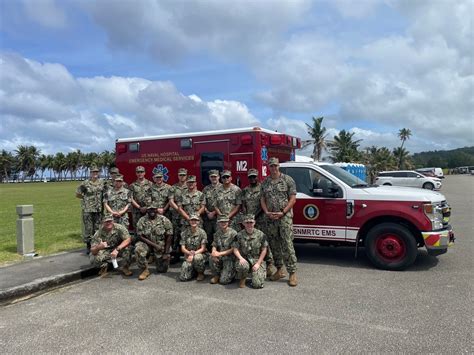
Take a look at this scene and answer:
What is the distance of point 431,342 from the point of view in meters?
3.94

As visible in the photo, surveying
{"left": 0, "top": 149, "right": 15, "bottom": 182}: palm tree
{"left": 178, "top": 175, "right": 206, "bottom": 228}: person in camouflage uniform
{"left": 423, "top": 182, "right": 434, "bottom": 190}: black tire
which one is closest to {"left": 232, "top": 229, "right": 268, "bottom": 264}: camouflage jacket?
{"left": 178, "top": 175, "right": 206, "bottom": 228}: person in camouflage uniform

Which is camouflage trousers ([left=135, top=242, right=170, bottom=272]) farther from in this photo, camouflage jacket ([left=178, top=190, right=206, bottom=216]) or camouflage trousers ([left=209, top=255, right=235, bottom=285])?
camouflage trousers ([left=209, top=255, right=235, bottom=285])

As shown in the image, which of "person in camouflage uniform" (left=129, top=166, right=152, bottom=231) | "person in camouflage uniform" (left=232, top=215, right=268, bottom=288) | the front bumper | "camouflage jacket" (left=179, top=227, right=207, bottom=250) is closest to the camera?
"person in camouflage uniform" (left=232, top=215, right=268, bottom=288)

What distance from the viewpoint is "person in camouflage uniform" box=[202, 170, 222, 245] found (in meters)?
7.27

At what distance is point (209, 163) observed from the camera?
817 cm

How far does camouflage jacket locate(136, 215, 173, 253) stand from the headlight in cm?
427

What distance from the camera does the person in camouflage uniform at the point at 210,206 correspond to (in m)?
7.27

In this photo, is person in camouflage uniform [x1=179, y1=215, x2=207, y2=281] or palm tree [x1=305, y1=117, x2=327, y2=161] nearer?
person in camouflage uniform [x1=179, y1=215, x2=207, y2=281]

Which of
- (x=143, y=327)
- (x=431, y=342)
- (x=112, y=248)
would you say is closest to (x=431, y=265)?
→ (x=431, y=342)

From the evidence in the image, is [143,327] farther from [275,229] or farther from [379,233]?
[379,233]

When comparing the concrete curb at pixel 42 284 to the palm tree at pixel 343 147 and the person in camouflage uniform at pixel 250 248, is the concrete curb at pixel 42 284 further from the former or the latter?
the palm tree at pixel 343 147

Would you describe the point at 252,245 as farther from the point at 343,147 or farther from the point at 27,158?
the point at 27,158

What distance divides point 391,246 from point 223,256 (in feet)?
9.04

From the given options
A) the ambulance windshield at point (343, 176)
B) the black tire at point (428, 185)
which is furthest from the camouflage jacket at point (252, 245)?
the black tire at point (428, 185)
